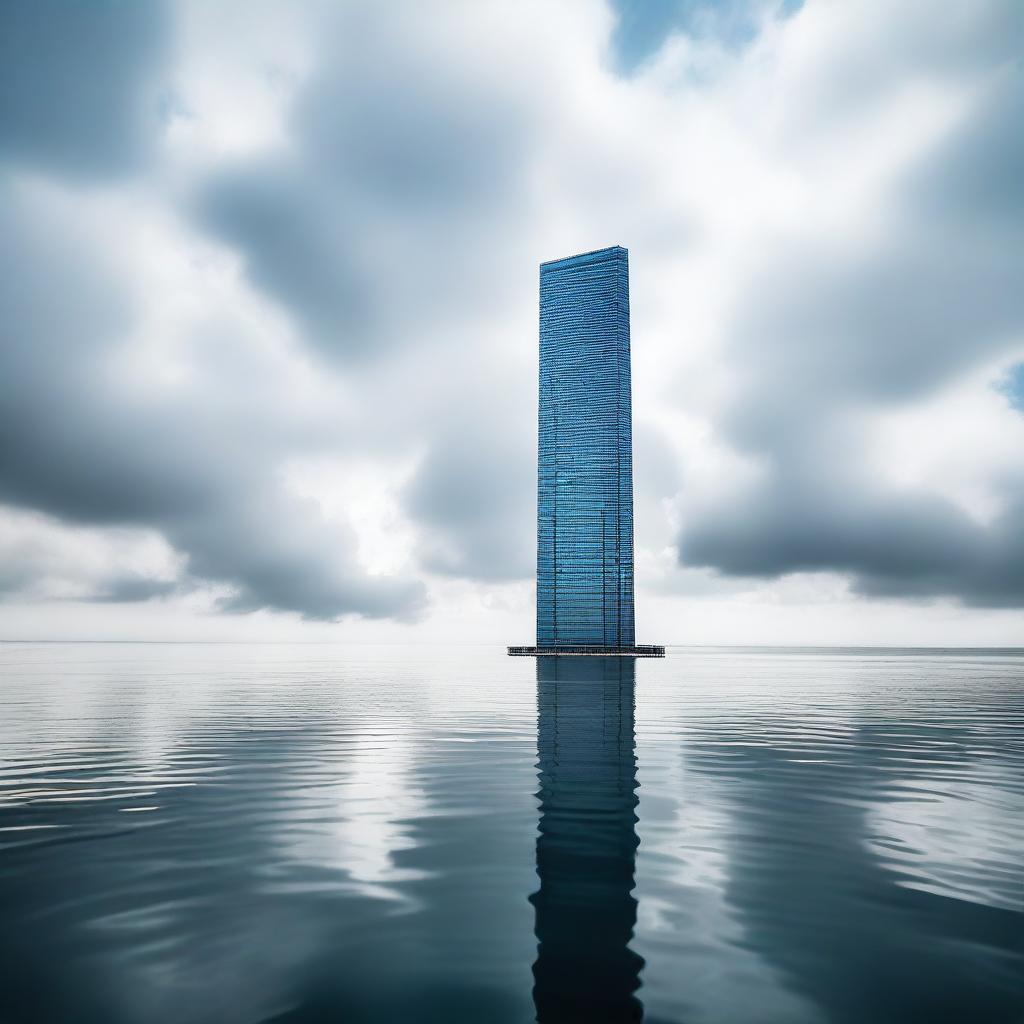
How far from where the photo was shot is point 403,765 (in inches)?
942

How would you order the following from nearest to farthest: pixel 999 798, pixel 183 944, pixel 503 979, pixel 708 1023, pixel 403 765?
pixel 708 1023 → pixel 503 979 → pixel 183 944 → pixel 999 798 → pixel 403 765

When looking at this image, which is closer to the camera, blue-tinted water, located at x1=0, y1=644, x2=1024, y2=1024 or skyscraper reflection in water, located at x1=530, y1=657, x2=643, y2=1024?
skyscraper reflection in water, located at x1=530, y1=657, x2=643, y2=1024

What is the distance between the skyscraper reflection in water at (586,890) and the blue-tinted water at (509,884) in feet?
0.17

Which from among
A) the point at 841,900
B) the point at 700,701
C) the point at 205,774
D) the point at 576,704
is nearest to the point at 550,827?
the point at 841,900

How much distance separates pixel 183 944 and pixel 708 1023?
259 inches

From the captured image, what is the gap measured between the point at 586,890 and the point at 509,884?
51.1 inches

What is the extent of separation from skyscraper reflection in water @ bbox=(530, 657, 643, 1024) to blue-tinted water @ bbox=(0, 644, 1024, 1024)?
0.17 ft

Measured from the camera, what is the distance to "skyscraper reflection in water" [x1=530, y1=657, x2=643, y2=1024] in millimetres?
7762

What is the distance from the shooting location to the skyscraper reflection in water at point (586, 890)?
25.5 feet

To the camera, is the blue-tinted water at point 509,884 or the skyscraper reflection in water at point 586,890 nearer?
the skyscraper reflection in water at point 586,890

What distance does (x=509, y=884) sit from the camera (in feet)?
38.3

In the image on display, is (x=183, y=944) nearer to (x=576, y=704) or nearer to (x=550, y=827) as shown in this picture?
(x=550, y=827)

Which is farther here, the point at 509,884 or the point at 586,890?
the point at 509,884

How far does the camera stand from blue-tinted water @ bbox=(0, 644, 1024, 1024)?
7.90m
